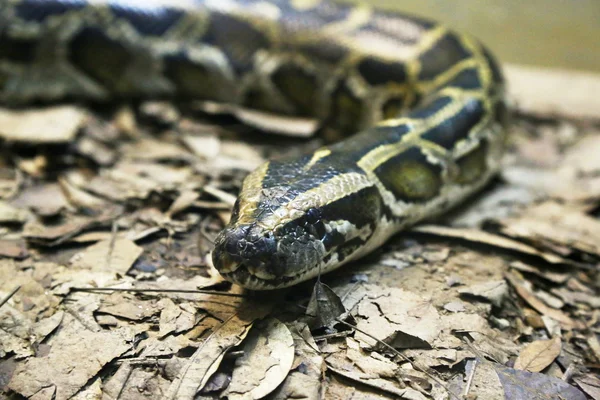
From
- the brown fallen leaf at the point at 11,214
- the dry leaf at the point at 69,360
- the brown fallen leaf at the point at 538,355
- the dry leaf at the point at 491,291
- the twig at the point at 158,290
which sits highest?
the dry leaf at the point at 491,291

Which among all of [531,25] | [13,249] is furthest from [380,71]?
[13,249]

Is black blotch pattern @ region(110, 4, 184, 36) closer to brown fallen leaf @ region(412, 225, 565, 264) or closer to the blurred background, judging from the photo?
brown fallen leaf @ region(412, 225, 565, 264)

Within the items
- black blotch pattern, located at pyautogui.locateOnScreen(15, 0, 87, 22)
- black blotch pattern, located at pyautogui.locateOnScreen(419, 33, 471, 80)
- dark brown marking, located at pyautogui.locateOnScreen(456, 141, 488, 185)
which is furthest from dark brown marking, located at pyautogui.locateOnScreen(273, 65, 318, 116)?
black blotch pattern, located at pyautogui.locateOnScreen(15, 0, 87, 22)

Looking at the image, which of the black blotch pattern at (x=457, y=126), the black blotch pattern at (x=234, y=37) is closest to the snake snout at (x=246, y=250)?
the black blotch pattern at (x=457, y=126)

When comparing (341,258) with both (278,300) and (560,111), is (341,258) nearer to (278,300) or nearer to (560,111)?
(278,300)

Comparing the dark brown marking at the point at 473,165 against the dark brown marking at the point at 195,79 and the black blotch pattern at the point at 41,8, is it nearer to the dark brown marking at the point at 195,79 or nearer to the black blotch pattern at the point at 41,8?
the dark brown marking at the point at 195,79

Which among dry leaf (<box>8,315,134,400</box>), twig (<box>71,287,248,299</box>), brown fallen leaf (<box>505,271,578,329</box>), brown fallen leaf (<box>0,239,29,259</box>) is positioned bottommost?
brown fallen leaf (<box>0,239,29,259</box>)
